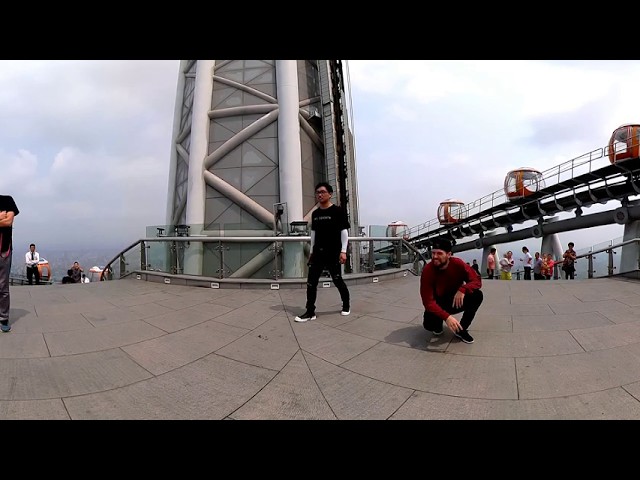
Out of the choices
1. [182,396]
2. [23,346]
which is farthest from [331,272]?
[23,346]

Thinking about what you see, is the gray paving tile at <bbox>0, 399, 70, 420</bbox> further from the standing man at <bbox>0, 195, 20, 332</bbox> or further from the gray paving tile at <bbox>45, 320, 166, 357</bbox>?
the standing man at <bbox>0, 195, 20, 332</bbox>

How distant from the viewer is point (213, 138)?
44.2 feet

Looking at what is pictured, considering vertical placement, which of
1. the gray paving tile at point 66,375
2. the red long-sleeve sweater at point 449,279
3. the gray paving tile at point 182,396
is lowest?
the gray paving tile at point 182,396

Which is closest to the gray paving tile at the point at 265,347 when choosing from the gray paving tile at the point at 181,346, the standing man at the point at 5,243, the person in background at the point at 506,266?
the gray paving tile at the point at 181,346

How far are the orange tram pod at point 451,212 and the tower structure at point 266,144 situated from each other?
1532 cm

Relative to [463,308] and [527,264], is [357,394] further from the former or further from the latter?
[527,264]

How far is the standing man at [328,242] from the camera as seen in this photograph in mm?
3984

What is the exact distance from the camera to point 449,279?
3.17 metres

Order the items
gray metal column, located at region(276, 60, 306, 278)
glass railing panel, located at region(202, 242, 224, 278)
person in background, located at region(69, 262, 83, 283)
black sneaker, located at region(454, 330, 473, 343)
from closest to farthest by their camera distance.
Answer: black sneaker, located at region(454, 330, 473, 343) < glass railing panel, located at region(202, 242, 224, 278) < person in background, located at region(69, 262, 83, 283) < gray metal column, located at region(276, 60, 306, 278)

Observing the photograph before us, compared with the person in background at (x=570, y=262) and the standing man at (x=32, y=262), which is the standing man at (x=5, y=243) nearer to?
the standing man at (x=32, y=262)

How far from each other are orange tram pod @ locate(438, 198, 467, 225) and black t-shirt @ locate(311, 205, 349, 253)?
24106 mm

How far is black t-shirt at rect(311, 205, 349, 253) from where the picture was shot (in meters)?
3.99

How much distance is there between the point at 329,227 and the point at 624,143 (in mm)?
16954

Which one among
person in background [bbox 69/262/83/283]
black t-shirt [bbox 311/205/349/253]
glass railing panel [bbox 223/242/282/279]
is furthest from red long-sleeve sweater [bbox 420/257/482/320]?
person in background [bbox 69/262/83/283]
